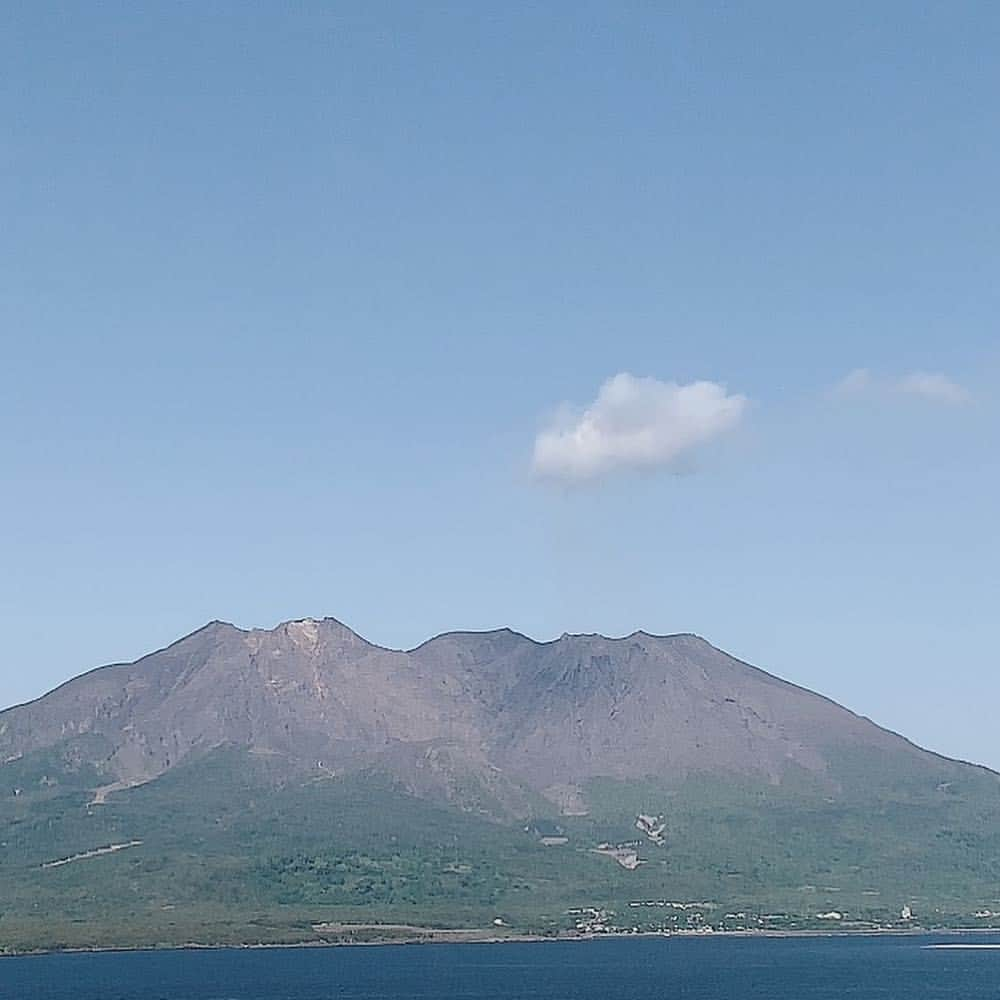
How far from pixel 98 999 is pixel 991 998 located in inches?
3582

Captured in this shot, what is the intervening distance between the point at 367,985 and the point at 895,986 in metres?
58.2

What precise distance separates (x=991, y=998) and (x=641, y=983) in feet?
125

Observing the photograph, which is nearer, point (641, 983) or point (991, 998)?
point (991, 998)

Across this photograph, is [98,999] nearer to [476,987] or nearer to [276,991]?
[276,991]

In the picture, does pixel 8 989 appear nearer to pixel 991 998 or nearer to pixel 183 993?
pixel 183 993

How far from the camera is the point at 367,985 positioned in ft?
634

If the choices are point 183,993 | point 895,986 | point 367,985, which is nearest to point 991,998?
point 895,986

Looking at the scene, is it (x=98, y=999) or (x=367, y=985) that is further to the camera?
Answer: (x=367, y=985)

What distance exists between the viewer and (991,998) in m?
172

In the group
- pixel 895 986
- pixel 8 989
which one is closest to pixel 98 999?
pixel 8 989

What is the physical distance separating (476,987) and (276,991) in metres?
21.7

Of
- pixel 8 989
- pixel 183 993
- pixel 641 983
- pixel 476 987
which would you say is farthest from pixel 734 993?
pixel 8 989

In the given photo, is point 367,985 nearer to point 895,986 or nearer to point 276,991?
point 276,991

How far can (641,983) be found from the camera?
18962 centimetres
